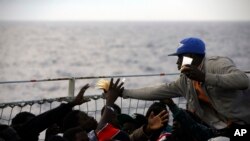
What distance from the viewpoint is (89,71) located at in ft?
147

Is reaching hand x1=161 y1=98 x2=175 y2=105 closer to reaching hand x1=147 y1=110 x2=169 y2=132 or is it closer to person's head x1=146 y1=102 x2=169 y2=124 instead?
person's head x1=146 y1=102 x2=169 y2=124

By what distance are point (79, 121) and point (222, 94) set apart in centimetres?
130

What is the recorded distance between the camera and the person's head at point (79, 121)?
5.70m

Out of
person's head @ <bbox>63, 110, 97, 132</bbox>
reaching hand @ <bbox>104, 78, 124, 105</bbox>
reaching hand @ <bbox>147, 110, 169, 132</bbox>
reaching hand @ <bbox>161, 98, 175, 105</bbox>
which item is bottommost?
person's head @ <bbox>63, 110, 97, 132</bbox>

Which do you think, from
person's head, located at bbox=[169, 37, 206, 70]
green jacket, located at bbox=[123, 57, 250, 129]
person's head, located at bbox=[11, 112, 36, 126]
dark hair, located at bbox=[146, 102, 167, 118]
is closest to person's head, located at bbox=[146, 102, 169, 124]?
dark hair, located at bbox=[146, 102, 167, 118]

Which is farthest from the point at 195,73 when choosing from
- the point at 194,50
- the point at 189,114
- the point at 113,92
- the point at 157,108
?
the point at 157,108

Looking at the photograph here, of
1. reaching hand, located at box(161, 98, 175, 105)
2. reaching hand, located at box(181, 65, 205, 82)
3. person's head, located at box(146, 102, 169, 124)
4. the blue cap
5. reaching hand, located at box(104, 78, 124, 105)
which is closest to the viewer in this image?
reaching hand, located at box(181, 65, 205, 82)

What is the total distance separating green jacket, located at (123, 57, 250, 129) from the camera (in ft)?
17.0

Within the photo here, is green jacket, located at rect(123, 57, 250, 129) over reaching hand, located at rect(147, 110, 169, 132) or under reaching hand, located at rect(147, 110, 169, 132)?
over

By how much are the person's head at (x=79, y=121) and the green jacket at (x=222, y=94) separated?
906 millimetres

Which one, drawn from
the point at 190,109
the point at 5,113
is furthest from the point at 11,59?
the point at 190,109

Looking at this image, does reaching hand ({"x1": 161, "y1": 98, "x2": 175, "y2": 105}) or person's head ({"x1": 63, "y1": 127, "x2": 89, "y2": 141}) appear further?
reaching hand ({"x1": 161, "y1": 98, "x2": 175, "y2": 105})

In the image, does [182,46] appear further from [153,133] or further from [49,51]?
[49,51]

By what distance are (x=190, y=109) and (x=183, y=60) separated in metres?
0.64
